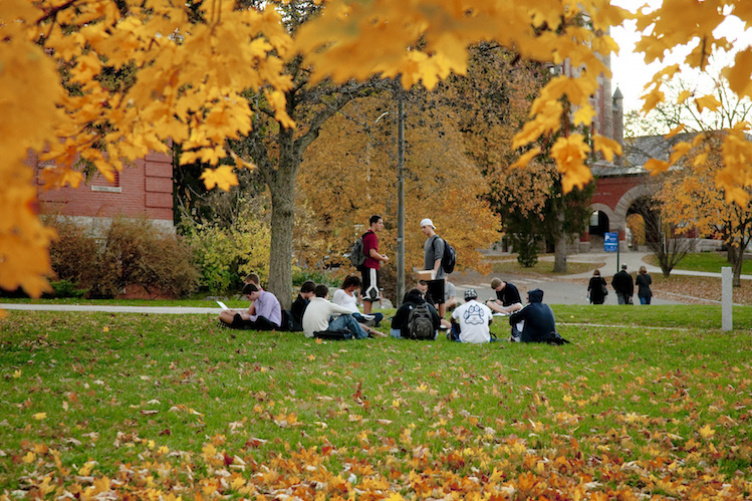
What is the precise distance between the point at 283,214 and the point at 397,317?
10.4 feet

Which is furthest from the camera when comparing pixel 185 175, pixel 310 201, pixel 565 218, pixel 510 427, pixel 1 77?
pixel 565 218

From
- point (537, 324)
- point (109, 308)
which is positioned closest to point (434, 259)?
point (537, 324)

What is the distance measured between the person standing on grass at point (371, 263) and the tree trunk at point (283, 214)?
153 centimetres

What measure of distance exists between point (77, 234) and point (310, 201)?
8640 mm

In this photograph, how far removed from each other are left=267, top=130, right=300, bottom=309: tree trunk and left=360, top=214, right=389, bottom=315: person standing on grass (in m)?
1.53

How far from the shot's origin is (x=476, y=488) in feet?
15.5

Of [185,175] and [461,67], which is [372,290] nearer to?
[461,67]

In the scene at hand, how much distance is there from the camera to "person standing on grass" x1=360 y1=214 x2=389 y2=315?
41.0 feet

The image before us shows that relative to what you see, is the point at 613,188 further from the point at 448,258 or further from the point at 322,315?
the point at 322,315

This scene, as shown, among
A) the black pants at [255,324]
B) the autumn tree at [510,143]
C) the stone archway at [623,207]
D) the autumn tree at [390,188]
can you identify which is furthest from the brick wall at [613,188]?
the black pants at [255,324]

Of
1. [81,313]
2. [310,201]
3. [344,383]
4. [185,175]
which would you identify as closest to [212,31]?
[344,383]

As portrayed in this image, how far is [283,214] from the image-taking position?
13086 millimetres

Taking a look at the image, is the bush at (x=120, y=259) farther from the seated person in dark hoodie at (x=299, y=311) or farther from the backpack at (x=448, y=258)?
the backpack at (x=448, y=258)

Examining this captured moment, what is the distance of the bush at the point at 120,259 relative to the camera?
18688mm
